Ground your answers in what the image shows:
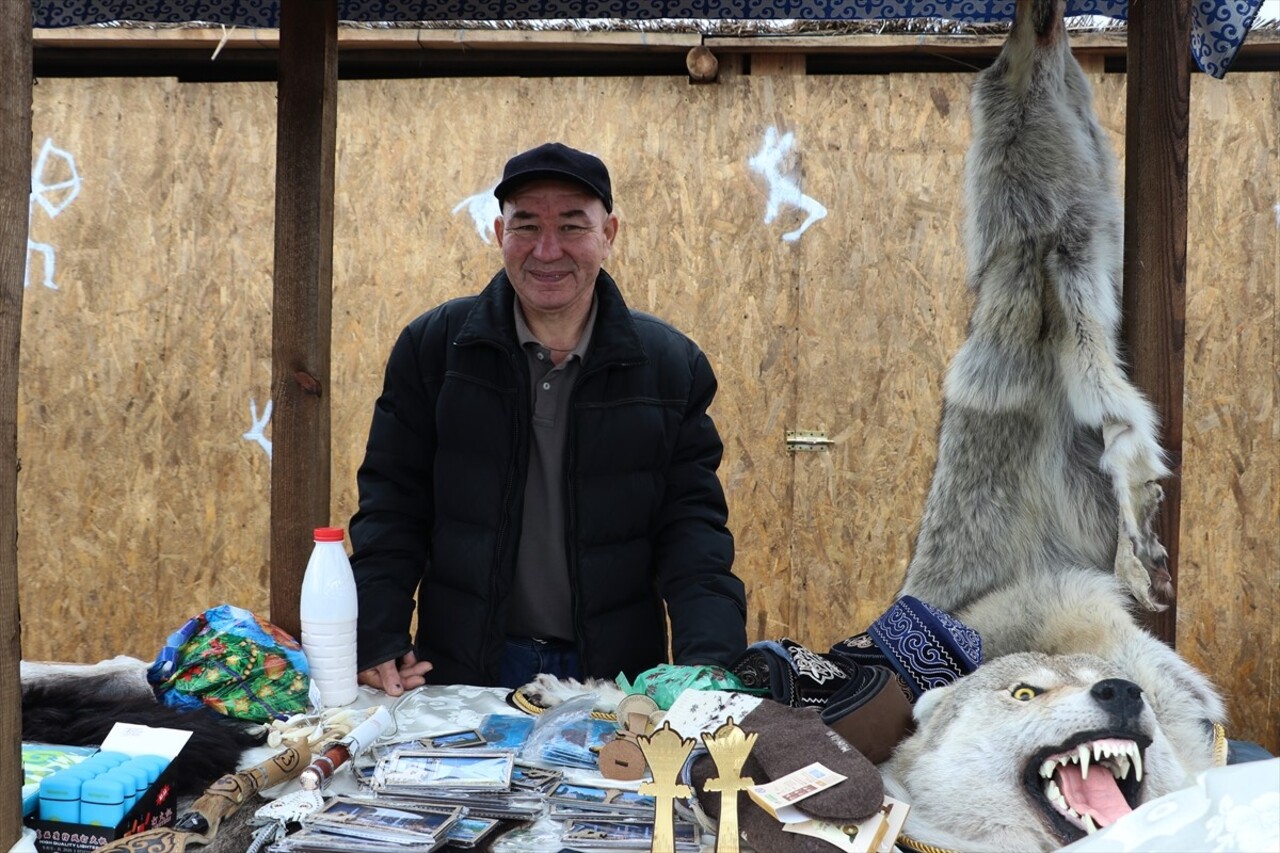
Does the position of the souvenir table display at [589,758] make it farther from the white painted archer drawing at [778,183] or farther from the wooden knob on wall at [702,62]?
the wooden knob on wall at [702,62]

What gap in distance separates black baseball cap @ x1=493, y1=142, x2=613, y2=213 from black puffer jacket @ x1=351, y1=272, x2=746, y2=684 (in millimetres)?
301

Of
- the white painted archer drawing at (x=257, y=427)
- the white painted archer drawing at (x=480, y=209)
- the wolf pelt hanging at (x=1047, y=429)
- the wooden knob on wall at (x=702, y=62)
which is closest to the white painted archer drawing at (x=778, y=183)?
the wooden knob on wall at (x=702, y=62)

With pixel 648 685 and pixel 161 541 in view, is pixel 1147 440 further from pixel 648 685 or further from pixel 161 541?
pixel 161 541

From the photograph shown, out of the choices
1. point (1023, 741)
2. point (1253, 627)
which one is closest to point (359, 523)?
point (1023, 741)

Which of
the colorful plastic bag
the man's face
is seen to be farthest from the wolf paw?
the colorful plastic bag

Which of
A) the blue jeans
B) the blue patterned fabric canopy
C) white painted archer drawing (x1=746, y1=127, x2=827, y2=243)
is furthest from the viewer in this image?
white painted archer drawing (x1=746, y1=127, x2=827, y2=243)

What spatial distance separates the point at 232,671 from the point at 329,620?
0.21 m

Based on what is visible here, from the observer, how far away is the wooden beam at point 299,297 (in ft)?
8.32

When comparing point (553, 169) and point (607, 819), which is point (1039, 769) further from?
point (553, 169)

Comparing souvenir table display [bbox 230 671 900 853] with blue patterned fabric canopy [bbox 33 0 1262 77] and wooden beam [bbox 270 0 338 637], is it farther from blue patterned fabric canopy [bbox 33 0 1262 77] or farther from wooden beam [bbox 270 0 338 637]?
blue patterned fabric canopy [bbox 33 0 1262 77]

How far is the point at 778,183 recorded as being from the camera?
4.61 meters

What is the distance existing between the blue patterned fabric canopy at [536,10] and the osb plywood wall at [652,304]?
1619 mm

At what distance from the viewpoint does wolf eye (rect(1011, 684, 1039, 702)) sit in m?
1.60

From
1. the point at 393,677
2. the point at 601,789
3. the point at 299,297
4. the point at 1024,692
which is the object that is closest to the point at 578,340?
the point at 299,297
